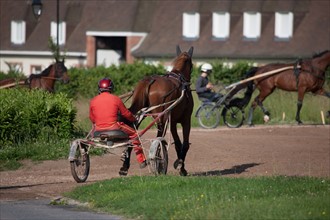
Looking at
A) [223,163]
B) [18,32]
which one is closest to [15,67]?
[18,32]

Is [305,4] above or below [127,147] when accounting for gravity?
above

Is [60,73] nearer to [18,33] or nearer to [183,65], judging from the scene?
[183,65]

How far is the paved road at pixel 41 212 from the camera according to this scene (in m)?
13.3

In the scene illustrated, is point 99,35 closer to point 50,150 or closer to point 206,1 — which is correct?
point 206,1

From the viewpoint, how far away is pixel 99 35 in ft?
206

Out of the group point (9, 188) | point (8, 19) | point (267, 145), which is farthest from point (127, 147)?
point (8, 19)

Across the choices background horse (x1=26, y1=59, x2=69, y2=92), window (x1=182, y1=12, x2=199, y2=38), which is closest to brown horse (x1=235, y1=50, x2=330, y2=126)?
background horse (x1=26, y1=59, x2=69, y2=92)

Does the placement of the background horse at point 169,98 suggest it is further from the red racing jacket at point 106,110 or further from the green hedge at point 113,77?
the green hedge at point 113,77

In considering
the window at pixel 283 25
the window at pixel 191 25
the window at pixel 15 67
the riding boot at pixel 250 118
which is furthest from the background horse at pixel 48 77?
the window at pixel 191 25

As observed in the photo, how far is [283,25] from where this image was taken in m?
58.0

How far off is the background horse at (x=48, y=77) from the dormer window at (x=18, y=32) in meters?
34.6

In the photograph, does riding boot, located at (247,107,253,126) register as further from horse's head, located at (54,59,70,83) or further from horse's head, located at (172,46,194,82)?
horse's head, located at (172,46,194,82)

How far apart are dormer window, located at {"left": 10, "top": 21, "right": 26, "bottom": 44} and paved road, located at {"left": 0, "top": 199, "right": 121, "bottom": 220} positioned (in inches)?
2091

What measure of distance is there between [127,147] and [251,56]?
39.7 meters
